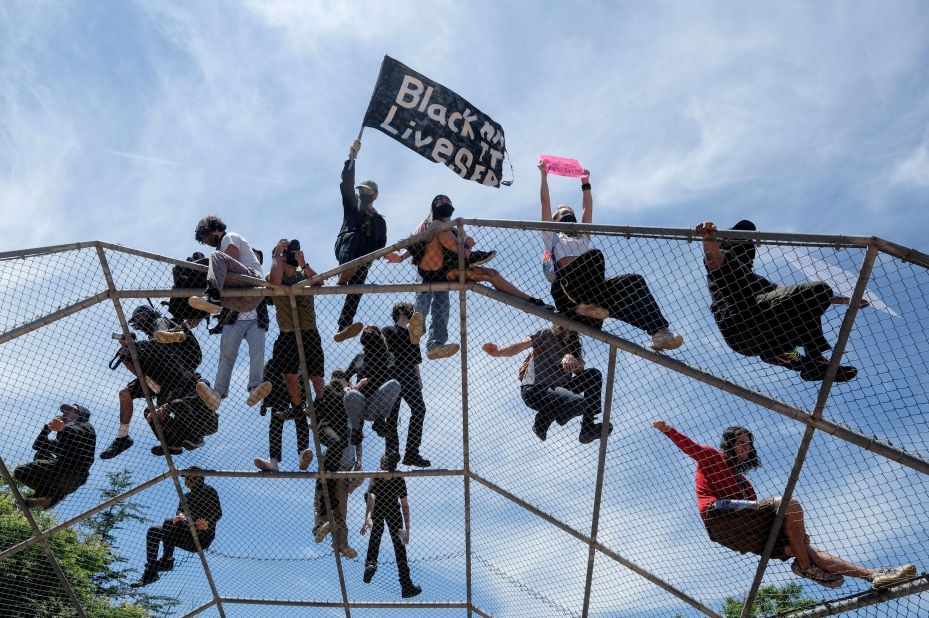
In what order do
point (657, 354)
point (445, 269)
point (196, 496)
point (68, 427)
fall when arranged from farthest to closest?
point (196, 496)
point (68, 427)
point (445, 269)
point (657, 354)

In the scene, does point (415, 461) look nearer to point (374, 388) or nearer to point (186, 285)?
point (374, 388)

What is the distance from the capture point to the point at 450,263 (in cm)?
895

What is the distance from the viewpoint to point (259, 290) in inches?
368

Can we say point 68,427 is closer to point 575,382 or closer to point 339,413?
point 339,413

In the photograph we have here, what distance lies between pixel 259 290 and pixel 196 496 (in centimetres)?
299

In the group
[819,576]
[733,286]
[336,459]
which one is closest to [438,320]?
[336,459]

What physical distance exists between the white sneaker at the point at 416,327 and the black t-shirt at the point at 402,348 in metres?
0.84

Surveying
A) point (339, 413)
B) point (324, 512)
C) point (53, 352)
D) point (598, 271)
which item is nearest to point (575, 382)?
point (598, 271)

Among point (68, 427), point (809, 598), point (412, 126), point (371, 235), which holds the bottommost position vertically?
point (809, 598)

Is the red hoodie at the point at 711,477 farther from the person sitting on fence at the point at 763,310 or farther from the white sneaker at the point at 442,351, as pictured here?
the white sneaker at the point at 442,351

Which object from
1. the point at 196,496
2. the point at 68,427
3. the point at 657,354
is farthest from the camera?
the point at 196,496

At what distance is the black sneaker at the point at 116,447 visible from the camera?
32.8ft

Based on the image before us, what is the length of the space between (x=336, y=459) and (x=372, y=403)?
838mm

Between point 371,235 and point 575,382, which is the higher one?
point 371,235
